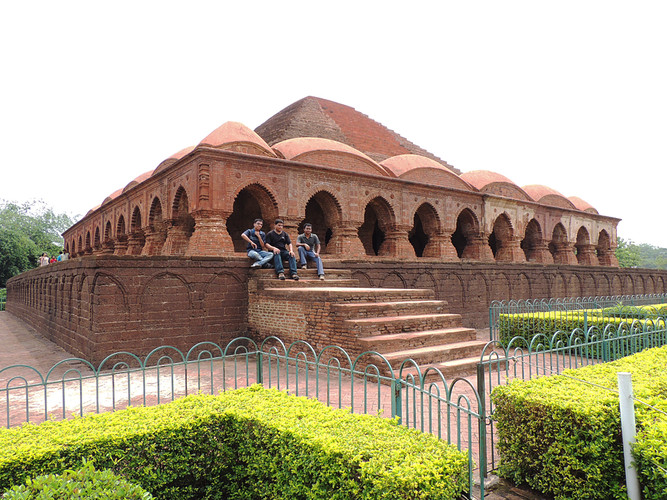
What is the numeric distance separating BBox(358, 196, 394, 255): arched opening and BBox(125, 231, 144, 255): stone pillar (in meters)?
9.04

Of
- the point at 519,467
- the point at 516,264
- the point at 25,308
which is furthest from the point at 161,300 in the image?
the point at 25,308

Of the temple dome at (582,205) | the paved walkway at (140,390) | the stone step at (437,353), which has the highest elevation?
the temple dome at (582,205)

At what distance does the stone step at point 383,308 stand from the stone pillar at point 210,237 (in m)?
5.30

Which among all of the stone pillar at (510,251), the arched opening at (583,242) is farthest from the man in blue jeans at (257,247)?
the arched opening at (583,242)

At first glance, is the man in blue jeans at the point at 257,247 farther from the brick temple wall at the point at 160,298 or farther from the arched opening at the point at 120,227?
the arched opening at the point at 120,227

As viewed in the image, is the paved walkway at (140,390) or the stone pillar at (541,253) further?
the stone pillar at (541,253)

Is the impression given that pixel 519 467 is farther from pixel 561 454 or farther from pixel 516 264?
pixel 516 264

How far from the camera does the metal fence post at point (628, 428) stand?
9.02 ft

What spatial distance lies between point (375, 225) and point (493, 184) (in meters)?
5.45

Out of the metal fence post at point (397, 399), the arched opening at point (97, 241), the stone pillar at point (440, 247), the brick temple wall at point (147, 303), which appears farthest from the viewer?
the arched opening at point (97, 241)

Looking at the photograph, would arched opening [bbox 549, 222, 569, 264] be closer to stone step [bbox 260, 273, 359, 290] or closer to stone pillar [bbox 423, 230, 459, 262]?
stone pillar [bbox 423, 230, 459, 262]

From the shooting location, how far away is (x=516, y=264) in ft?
50.4

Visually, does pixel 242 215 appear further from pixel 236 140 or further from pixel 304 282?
pixel 304 282

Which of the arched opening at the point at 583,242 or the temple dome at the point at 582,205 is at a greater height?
the temple dome at the point at 582,205
